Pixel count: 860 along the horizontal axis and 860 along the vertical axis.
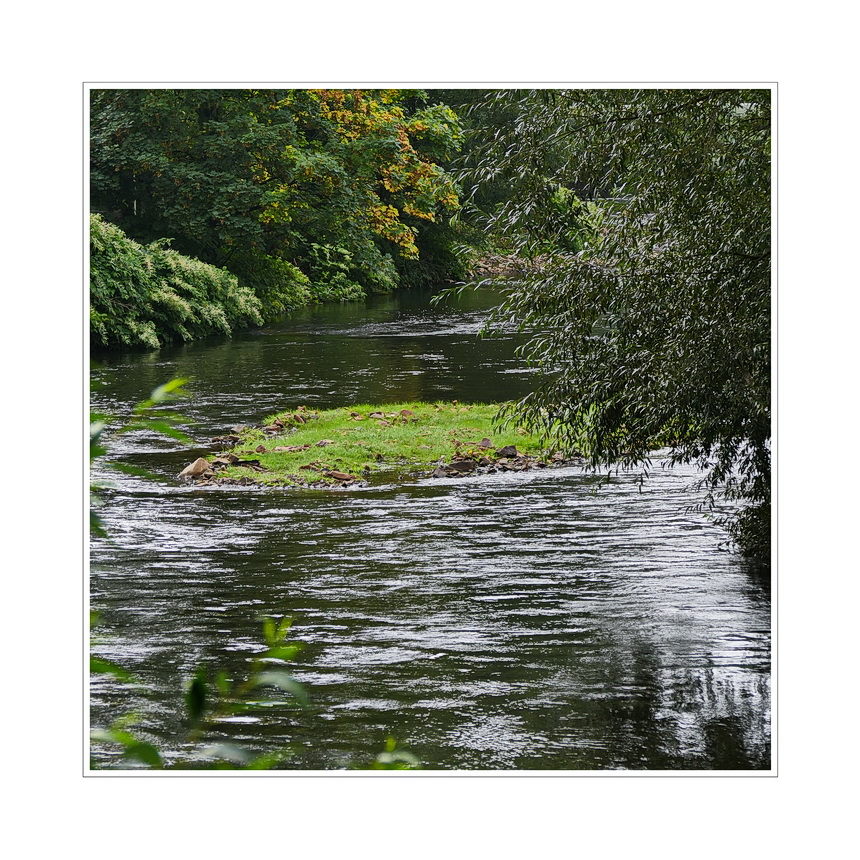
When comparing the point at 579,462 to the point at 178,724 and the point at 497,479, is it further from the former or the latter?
the point at 178,724

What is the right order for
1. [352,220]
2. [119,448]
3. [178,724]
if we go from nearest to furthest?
[178,724], [352,220], [119,448]

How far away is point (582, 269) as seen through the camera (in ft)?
16.2

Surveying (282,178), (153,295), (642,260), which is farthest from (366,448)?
(642,260)

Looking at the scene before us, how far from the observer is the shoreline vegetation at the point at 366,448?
748cm

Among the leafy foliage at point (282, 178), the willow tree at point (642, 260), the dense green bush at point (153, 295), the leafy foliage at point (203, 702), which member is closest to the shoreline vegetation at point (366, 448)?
the dense green bush at point (153, 295)

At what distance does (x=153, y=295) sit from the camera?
6.49 metres

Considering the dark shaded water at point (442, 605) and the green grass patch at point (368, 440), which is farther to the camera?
the green grass patch at point (368, 440)

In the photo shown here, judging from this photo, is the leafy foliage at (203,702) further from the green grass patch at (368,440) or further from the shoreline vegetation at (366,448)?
Result: the green grass patch at (368,440)

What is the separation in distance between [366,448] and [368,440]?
15 cm

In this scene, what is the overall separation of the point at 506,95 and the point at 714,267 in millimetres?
1124

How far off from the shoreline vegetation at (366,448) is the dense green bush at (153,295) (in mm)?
854

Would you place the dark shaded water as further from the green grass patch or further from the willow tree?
the willow tree

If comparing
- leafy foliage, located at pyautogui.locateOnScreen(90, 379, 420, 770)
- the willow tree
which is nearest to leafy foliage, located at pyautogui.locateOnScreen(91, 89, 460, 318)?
the willow tree

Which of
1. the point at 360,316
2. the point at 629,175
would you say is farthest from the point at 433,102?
the point at 360,316
